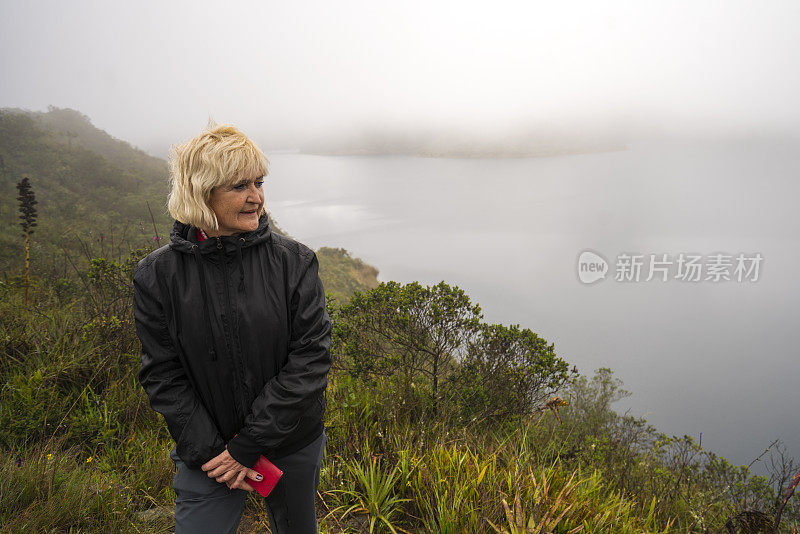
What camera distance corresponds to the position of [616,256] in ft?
270

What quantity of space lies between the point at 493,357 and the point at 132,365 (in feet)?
12.8

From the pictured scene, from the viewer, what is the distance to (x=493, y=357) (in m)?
5.04

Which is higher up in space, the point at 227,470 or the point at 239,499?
the point at 227,470

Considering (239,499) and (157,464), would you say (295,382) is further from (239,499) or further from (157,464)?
(157,464)

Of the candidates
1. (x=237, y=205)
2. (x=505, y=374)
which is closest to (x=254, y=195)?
(x=237, y=205)

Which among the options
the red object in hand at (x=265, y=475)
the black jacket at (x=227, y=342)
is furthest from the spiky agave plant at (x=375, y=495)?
the black jacket at (x=227, y=342)

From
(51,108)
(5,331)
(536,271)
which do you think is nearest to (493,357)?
(5,331)

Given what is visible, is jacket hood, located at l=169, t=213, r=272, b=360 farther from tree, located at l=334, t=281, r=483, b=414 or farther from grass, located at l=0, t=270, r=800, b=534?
tree, located at l=334, t=281, r=483, b=414

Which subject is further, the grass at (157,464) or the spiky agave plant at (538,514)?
the grass at (157,464)

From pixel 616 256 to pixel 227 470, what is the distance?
304ft

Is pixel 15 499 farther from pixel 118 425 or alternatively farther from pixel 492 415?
pixel 492 415

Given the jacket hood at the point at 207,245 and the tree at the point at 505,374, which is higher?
the jacket hood at the point at 207,245

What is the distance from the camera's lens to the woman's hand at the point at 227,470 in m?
1.49

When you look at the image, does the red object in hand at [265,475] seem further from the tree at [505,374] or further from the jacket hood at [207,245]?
the tree at [505,374]
